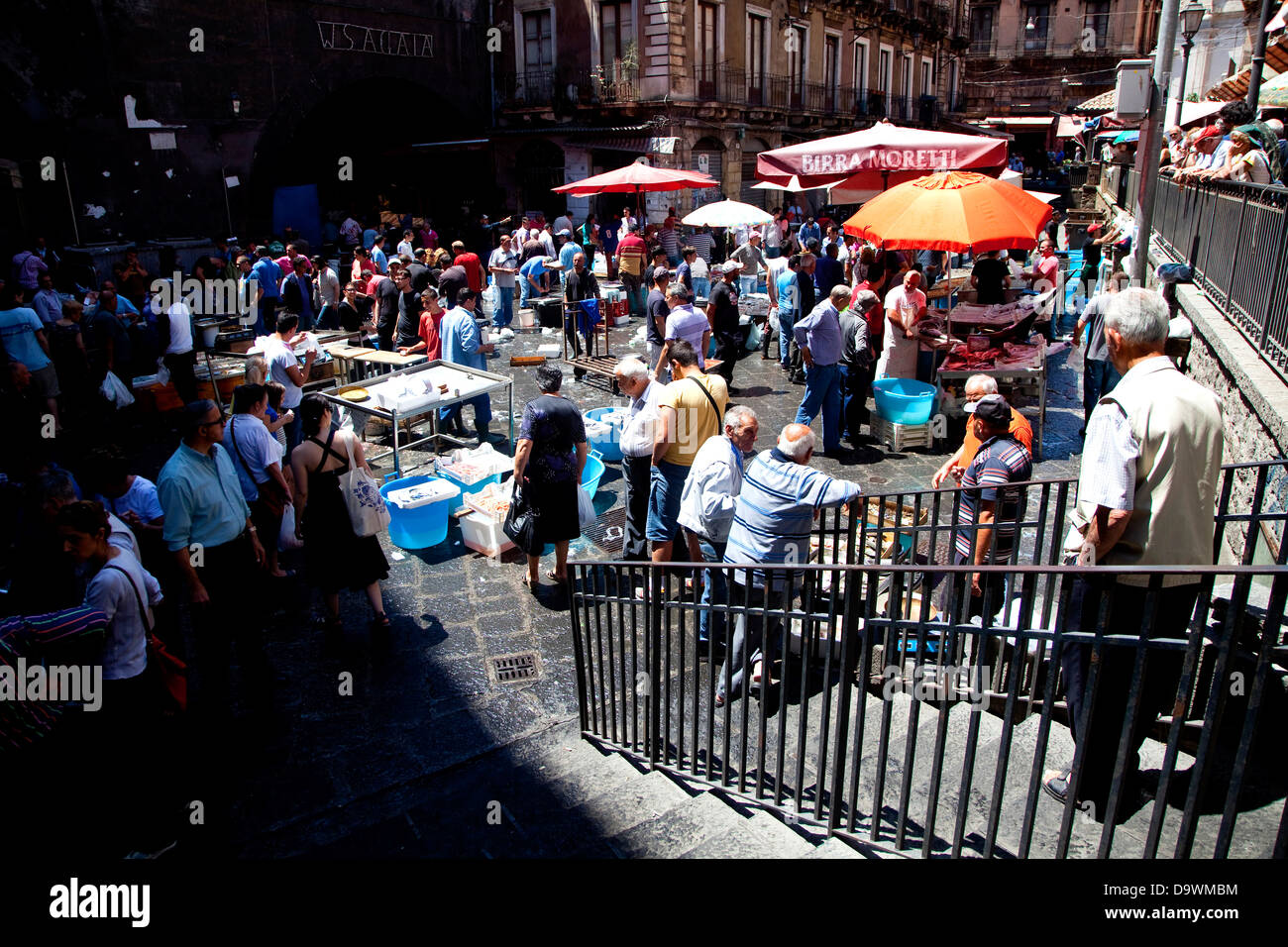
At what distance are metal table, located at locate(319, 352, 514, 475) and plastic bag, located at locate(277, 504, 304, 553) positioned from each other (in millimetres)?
1468

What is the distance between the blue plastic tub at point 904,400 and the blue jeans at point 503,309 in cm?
785

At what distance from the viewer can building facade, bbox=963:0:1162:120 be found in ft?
142

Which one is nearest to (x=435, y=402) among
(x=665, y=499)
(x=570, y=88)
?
(x=665, y=499)

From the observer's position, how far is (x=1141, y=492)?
275cm

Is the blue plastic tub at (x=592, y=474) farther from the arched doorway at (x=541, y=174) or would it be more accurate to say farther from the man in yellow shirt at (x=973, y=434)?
the arched doorway at (x=541, y=174)

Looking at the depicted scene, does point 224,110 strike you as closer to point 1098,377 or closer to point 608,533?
point 608,533

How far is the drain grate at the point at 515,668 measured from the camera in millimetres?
4965

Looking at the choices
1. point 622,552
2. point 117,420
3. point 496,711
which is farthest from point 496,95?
point 496,711

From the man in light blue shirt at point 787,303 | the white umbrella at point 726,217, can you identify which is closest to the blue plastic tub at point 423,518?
the man in light blue shirt at point 787,303

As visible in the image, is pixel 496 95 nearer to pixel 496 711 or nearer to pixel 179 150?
pixel 179 150

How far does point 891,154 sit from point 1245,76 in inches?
369

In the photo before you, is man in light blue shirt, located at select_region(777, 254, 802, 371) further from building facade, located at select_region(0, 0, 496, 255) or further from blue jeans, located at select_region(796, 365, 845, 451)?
building facade, located at select_region(0, 0, 496, 255)

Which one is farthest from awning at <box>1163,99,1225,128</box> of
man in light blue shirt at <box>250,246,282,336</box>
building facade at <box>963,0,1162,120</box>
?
building facade at <box>963,0,1162,120</box>

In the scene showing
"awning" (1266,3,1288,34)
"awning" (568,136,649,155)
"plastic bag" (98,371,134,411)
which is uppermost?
"awning" (1266,3,1288,34)
